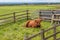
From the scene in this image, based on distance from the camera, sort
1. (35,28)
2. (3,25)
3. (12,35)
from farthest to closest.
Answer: (3,25) → (35,28) → (12,35)

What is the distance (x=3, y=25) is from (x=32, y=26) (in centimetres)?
237

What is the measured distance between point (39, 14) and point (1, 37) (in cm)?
780

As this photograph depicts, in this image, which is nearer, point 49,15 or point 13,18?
point 13,18

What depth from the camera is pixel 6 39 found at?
1031 centimetres

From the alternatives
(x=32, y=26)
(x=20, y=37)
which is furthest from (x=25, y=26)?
(x=20, y=37)

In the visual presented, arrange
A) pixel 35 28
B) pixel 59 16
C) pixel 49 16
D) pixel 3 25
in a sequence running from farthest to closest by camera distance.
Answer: pixel 49 16 → pixel 59 16 → pixel 3 25 → pixel 35 28

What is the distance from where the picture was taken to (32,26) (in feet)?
46.2

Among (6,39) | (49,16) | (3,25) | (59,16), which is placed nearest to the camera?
(6,39)

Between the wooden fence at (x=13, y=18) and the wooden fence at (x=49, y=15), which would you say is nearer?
the wooden fence at (x=13, y=18)

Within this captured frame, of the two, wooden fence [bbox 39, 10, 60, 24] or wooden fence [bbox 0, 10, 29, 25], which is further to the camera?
wooden fence [bbox 39, 10, 60, 24]

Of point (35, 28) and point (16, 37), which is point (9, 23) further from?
point (16, 37)

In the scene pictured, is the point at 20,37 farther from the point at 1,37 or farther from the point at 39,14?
the point at 39,14

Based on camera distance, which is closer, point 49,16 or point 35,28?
point 35,28

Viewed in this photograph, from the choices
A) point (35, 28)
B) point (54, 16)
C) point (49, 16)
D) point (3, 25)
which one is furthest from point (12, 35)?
point (49, 16)
